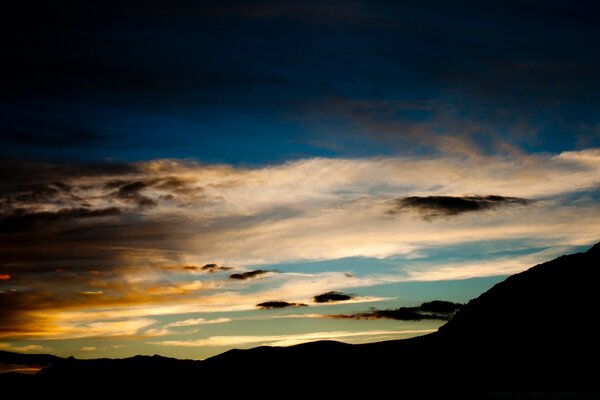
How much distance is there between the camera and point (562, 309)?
15325 cm

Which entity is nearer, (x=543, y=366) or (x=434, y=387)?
(x=543, y=366)

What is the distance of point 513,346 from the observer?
498ft

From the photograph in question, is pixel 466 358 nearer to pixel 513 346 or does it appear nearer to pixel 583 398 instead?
pixel 513 346

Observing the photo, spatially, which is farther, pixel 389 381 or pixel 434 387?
pixel 389 381

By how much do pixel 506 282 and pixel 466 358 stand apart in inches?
→ 1334

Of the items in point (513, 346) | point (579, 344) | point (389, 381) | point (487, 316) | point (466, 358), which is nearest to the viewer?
point (579, 344)

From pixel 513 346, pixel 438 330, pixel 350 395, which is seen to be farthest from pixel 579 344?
pixel 350 395

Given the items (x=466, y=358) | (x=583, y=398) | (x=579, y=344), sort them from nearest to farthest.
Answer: (x=583, y=398) → (x=579, y=344) → (x=466, y=358)

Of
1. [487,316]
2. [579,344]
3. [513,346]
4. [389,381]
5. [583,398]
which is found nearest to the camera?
[583,398]

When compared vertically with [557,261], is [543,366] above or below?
below

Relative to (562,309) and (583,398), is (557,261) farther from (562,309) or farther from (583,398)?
(583,398)

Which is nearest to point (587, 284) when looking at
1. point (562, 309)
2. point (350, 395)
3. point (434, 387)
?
point (562, 309)

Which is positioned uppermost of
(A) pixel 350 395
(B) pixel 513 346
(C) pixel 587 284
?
(C) pixel 587 284

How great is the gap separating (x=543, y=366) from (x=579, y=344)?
938 cm
